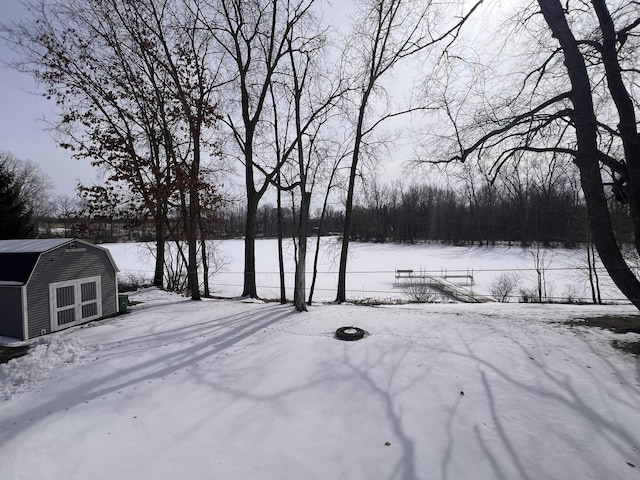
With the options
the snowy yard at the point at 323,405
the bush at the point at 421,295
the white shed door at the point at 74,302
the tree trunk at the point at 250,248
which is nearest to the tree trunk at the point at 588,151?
the snowy yard at the point at 323,405

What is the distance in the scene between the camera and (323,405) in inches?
154

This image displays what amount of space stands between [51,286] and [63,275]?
1.17ft

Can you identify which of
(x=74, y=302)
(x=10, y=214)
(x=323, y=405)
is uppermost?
(x=10, y=214)

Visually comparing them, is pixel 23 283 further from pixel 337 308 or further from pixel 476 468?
pixel 476 468

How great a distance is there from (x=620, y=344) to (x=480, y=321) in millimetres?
2408

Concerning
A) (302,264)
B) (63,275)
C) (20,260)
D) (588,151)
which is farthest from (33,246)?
(588,151)

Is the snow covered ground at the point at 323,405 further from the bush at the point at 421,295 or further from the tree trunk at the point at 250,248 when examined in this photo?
the bush at the point at 421,295

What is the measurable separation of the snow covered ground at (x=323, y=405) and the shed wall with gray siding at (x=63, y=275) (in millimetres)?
598

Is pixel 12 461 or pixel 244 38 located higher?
pixel 244 38

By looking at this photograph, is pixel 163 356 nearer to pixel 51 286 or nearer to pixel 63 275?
pixel 51 286

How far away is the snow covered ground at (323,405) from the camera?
2906 millimetres

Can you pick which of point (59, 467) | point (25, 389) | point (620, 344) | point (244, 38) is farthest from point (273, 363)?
point (244, 38)

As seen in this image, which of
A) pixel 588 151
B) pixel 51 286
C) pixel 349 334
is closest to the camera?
pixel 588 151

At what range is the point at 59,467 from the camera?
2.84 metres
